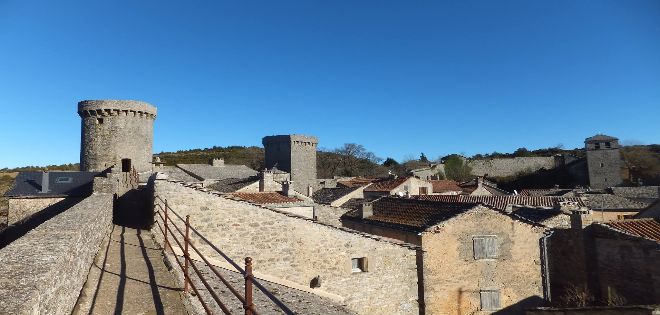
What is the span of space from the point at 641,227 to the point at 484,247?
7.29 metres

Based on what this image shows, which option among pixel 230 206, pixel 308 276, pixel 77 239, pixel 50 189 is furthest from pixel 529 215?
pixel 50 189

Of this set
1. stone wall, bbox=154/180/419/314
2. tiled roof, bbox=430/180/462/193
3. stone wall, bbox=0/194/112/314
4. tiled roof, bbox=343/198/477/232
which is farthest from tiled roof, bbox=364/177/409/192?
stone wall, bbox=0/194/112/314

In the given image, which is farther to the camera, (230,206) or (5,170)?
(5,170)

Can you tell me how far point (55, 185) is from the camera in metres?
22.3

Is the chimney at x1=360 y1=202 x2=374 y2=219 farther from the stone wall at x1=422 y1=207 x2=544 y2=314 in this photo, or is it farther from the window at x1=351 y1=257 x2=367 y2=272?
the window at x1=351 y1=257 x2=367 y2=272

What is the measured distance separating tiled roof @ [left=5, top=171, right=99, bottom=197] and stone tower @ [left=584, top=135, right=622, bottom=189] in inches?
2512

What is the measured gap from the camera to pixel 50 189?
2148 centimetres

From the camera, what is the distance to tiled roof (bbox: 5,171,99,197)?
2080cm

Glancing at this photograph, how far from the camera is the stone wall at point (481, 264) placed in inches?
654

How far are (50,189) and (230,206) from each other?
1547 cm

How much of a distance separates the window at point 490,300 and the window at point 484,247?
59.1 inches

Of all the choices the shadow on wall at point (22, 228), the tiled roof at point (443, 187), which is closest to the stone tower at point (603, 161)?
the tiled roof at point (443, 187)

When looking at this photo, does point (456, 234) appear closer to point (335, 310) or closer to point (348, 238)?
point (348, 238)

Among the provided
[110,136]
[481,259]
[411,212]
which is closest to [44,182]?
[110,136]
